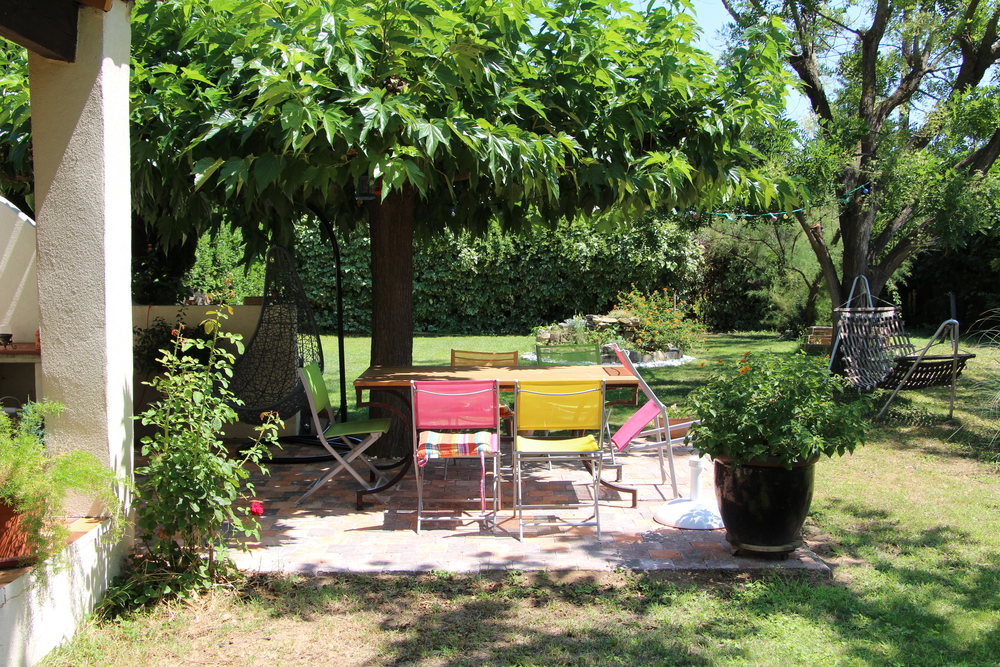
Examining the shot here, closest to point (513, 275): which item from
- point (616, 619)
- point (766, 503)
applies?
point (766, 503)

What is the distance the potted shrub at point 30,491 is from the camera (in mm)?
2643

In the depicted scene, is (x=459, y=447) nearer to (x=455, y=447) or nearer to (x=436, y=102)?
(x=455, y=447)

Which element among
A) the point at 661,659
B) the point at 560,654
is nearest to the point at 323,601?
the point at 560,654

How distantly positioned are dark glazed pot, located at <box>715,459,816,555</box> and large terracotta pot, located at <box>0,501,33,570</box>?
300 centimetres

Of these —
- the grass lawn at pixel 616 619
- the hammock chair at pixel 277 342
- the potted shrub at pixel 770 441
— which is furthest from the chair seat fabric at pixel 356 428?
the potted shrub at pixel 770 441

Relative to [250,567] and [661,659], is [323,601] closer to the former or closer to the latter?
[250,567]

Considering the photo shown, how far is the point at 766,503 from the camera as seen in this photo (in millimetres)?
3570

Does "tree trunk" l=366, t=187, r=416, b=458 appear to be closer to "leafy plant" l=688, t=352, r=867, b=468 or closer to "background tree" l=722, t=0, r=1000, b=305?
"leafy plant" l=688, t=352, r=867, b=468

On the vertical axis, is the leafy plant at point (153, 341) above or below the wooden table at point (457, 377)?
above

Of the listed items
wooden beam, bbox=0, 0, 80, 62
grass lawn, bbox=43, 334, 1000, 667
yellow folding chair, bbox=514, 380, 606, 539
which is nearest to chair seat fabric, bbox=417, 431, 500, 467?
yellow folding chair, bbox=514, 380, 606, 539

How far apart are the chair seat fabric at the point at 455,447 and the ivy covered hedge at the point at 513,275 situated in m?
10.2

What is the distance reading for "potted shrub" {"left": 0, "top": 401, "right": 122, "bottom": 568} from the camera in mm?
2643

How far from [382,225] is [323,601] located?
3124 millimetres

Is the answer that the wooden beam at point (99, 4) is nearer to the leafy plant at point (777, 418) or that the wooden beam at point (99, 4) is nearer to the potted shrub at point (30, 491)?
the potted shrub at point (30, 491)
